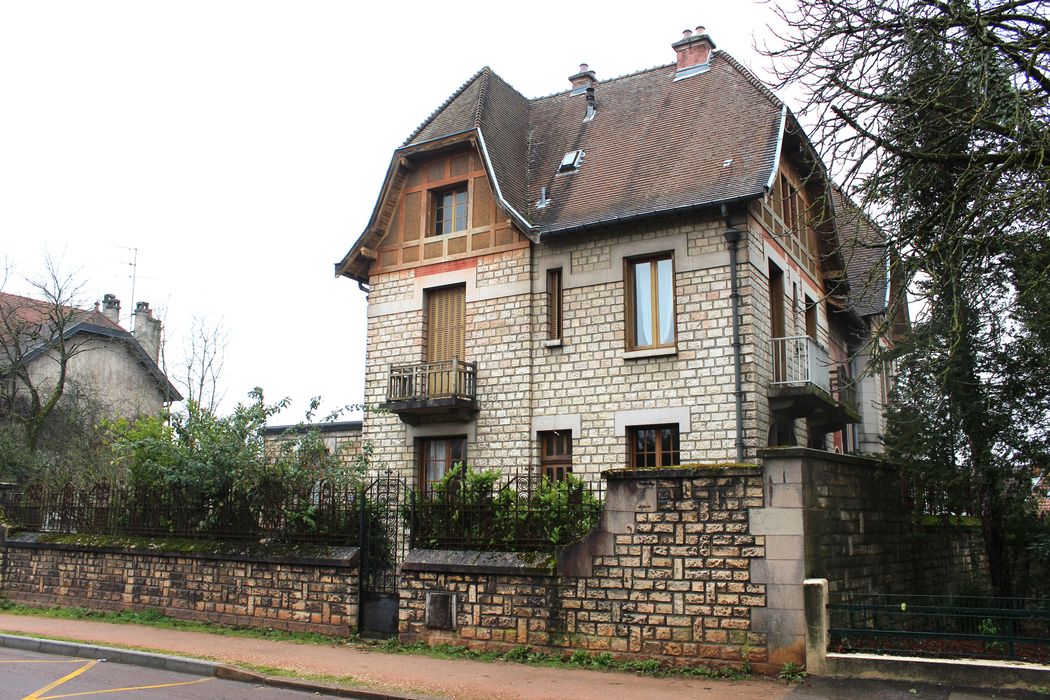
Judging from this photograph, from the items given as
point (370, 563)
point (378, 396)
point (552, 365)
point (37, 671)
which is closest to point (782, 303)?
point (552, 365)

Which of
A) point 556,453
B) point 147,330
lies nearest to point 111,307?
point 147,330

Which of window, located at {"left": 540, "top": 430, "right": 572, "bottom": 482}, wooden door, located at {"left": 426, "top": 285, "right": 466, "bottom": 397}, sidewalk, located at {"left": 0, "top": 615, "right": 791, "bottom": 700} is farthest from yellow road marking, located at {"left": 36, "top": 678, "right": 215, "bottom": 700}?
wooden door, located at {"left": 426, "top": 285, "right": 466, "bottom": 397}

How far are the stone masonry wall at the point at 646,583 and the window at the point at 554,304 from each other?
24.3 feet

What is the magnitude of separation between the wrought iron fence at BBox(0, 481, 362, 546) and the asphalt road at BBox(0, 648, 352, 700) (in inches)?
125

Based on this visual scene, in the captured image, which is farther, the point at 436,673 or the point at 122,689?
the point at 436,673

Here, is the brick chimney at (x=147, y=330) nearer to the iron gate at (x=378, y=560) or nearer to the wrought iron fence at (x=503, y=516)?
the iron gate at (x=378, y=560)

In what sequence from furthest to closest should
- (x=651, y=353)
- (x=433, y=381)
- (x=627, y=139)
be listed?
(x=627, y=139) → (x=433, y=381) → (x=651, y=353)

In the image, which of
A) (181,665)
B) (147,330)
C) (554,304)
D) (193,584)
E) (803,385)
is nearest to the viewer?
(181,665)

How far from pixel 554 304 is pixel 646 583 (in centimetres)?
887

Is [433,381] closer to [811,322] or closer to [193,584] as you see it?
[193,584]

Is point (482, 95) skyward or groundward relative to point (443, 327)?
skyward

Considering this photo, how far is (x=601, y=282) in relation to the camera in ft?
57.7

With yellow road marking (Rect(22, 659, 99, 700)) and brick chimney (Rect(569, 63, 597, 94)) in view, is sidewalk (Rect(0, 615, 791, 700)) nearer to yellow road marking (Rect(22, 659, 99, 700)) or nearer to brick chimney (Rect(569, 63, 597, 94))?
yellow road marking (Rect(22, 659, 99, 700))

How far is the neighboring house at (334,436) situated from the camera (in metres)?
15.1
